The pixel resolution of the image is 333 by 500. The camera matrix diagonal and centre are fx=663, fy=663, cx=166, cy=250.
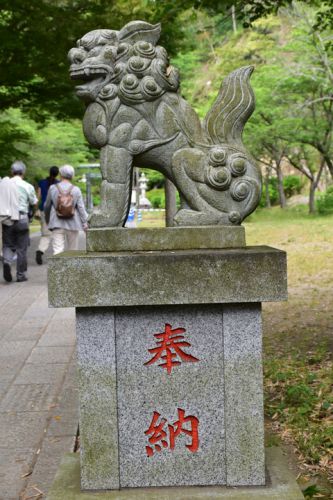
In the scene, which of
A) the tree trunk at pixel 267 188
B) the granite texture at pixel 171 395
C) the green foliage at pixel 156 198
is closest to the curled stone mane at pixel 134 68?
the granite texture at pixel 171 395

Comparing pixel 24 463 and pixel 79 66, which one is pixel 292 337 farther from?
pixel 79 66

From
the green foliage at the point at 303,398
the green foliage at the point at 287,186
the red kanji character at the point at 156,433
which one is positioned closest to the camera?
the red kanji character at the point at 156,433

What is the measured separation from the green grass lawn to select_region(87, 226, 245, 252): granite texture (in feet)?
5.25

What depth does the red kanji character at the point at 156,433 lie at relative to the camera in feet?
12.1

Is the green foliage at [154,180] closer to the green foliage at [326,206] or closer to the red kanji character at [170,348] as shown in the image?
the green foliage at [326,206]

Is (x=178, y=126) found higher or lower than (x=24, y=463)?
higher

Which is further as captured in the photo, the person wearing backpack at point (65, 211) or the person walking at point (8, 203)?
the person walking at point (8, 203)

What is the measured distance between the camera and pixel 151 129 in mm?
3871

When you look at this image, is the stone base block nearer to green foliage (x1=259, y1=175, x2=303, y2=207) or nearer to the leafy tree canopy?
the leafy tree canopy

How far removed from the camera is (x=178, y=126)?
389 centimetres

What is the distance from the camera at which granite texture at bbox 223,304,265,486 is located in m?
3.61

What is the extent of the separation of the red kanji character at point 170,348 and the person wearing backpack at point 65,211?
23.7 ft

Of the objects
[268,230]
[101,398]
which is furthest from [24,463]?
[268,230]

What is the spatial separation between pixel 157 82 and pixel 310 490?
101 inches
